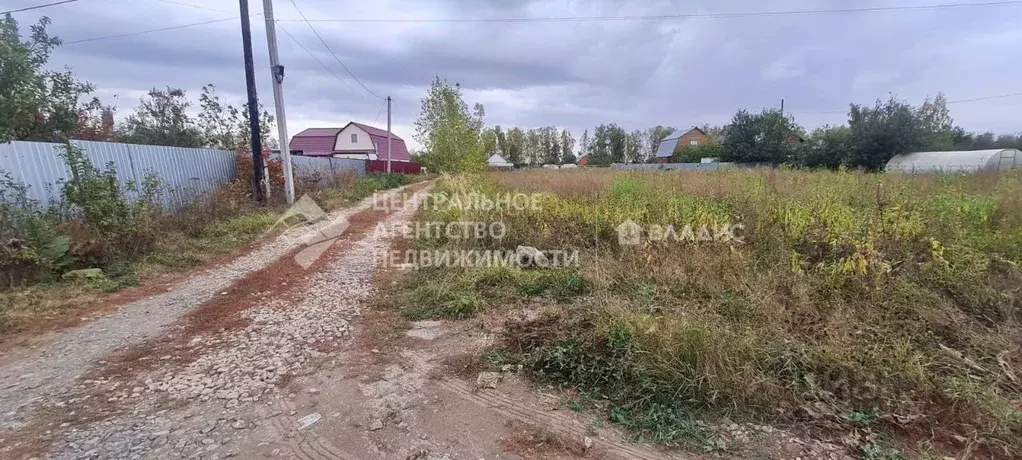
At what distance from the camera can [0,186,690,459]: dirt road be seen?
221 cm

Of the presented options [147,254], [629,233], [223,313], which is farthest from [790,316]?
[147,254]

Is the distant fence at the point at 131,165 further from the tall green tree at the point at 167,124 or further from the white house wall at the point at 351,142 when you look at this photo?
the white house wall at the point at 351,142

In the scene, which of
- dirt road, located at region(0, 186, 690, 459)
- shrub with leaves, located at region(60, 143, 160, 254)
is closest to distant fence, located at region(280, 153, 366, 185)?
shrub with leaves, located at region(60, 143, 160, 254)

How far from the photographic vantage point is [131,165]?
7.60 metres

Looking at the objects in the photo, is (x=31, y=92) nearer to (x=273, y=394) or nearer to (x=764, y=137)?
(x=273, y=394)

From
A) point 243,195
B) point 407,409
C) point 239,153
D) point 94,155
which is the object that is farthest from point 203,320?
point 239,153

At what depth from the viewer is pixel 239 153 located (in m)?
10.9

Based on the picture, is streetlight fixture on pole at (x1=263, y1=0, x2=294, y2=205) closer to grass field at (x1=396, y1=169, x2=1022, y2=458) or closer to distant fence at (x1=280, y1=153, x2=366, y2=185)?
distant fence at (x1=280, y1=153, x2=366, y2=185)

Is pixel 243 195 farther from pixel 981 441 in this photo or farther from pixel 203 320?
pixel 981 441

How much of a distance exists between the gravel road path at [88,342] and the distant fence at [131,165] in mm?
2914

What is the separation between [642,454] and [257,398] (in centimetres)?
242

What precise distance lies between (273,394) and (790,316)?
154 inches

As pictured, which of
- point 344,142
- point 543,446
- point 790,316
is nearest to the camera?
point 543,446

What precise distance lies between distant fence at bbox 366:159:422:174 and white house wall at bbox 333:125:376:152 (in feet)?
14.1
